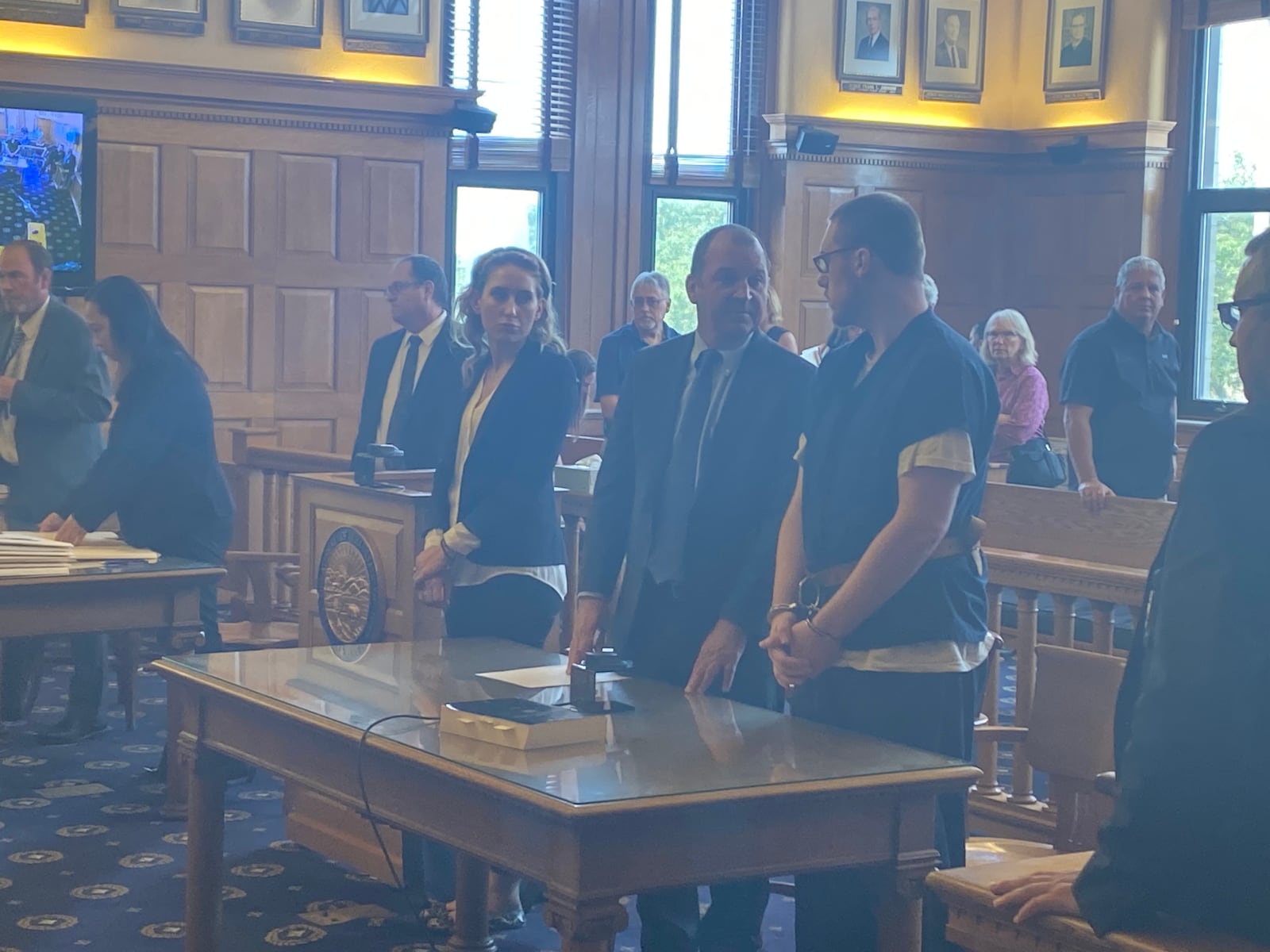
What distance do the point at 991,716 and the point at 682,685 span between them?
67.5 inches

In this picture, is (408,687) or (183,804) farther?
(183,804)

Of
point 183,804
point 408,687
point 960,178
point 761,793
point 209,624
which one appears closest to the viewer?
A: point 761,793

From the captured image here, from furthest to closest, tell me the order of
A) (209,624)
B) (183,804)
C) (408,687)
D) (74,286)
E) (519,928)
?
(74,286)
(209,624)
(183,804)
(519,928)
(408,687)

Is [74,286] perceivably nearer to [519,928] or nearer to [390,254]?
[390,254]

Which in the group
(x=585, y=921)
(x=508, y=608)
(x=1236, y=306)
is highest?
(x=1236, y=306)

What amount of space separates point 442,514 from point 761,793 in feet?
6.71

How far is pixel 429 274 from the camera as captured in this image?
6383mm

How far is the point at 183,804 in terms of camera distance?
5055 millimetres

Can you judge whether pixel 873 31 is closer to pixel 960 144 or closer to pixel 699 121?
pixel 960 144

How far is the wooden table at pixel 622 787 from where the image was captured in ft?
7.87

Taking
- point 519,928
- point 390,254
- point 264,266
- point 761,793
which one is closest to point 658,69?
point 390,254

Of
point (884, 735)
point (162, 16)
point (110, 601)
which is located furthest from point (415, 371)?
point (162, 16)

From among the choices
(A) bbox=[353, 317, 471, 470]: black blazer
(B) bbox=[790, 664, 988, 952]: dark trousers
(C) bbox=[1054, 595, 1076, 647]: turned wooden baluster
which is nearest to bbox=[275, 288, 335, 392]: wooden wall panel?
(A) bbox=[353, 317, 471, 470]: black blazer

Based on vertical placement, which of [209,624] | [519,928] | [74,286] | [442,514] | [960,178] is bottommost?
[519,928]
